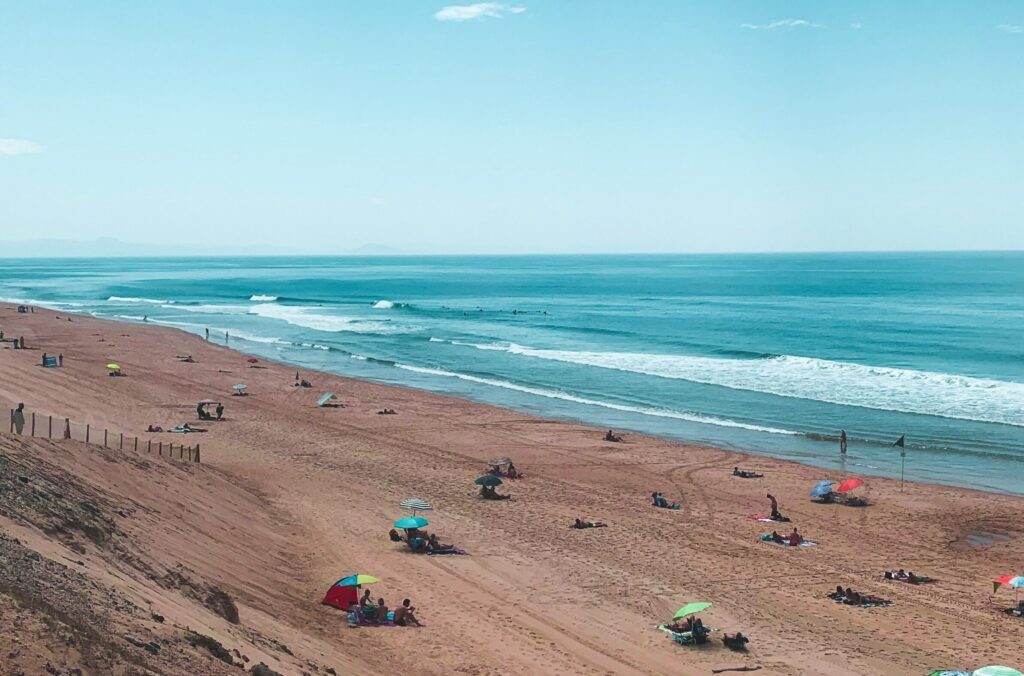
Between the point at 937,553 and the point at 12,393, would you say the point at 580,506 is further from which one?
the point at 12,393

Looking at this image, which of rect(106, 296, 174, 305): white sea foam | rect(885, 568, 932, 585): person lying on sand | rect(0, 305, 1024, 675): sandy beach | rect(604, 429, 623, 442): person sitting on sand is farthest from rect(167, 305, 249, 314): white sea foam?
rect(885, 568, 932, 585): person lying on sand

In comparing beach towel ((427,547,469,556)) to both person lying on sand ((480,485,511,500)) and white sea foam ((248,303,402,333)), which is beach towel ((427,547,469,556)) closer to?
person lying on sand ((480,485,511,500))

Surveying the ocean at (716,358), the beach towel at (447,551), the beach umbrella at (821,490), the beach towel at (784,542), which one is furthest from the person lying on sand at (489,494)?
the ocean at (716,358)

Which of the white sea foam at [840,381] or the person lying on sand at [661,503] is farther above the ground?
the white sea foam at [840,381]

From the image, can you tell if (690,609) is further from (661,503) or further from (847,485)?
(847,485)

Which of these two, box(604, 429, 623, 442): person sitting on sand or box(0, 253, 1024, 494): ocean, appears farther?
box(0, 253, 1024, 494): ocean

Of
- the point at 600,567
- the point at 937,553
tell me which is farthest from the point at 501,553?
the point at 937,553

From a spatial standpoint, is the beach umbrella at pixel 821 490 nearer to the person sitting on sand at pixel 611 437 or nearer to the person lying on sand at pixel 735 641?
the person sitting on sand at pixel 611 437
